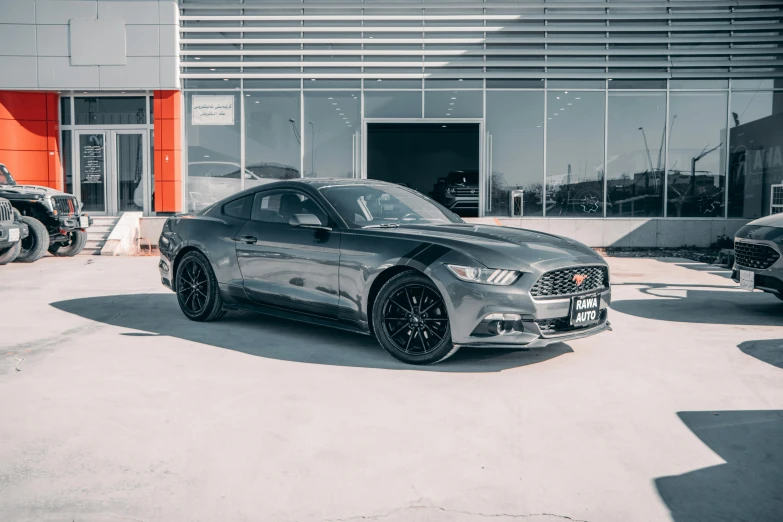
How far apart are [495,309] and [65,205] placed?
1333 cm

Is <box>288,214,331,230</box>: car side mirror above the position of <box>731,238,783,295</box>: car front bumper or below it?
above

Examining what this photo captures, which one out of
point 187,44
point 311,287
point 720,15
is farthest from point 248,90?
point 311,287

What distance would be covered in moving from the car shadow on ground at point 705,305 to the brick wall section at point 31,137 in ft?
55.0

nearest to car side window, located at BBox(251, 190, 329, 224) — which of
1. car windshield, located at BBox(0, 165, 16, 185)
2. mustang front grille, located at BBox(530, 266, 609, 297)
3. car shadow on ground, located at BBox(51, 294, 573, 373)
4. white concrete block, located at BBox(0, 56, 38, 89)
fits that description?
car shadow on ground, located at BBox(51, 294, 573, 373)

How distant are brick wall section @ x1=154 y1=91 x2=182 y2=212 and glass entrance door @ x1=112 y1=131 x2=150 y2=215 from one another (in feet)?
2.01

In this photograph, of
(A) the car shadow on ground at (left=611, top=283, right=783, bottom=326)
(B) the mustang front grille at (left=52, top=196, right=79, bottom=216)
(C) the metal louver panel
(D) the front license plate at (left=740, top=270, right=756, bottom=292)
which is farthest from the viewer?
(C) the metal louver panel

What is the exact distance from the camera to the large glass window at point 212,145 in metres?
20.5

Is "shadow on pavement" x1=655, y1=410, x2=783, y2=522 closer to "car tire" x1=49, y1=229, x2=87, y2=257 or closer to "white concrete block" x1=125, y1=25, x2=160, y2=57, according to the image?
"car tire" x1=49, y1=229, x2=87, y2=257

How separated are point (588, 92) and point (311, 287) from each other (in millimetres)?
15525

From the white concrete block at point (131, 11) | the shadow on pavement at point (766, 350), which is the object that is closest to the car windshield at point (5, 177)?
the white concrete block at point (131, 11)

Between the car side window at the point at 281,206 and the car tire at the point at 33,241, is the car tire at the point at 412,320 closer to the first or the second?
the car side window at the point at 281,206

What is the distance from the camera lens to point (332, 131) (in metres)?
20.3

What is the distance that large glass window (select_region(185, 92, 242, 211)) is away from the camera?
2050 centimetres

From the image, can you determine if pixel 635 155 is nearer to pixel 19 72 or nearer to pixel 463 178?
pixel 463 178
